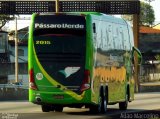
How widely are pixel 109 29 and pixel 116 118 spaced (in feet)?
13.9

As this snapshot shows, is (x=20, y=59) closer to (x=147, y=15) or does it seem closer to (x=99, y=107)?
(x=99, y=107)

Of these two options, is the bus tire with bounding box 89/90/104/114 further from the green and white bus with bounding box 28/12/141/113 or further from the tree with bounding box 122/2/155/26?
the tree with bounding box 122/2/155/26

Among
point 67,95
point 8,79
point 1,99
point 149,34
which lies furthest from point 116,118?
point 149,34

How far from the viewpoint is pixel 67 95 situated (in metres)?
22.5

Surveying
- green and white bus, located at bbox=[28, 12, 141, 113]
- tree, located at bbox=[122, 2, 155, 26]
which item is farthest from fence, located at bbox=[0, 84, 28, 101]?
tree, located at bbox=[122, 2, 155, 26]

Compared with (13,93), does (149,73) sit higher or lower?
lower

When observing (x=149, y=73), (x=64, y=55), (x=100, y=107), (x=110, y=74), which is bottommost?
(x=149, y=73)

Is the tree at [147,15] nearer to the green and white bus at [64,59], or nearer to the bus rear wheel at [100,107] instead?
the bus rear wheel at [100,107]

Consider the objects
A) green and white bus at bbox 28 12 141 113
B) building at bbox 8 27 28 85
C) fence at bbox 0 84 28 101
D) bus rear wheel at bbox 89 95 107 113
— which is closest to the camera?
green and white bus at bbox 28 12 141 113

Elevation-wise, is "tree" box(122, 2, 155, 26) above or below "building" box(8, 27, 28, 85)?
above

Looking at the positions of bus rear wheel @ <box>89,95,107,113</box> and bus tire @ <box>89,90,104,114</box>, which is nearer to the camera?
bus tire @ <box>89,90,104,114</box>

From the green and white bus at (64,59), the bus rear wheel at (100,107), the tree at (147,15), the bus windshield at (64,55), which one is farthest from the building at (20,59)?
the tree at (147,15)

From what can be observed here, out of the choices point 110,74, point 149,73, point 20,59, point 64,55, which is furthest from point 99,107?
point 20,59

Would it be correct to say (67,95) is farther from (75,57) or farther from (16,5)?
(16,5)
